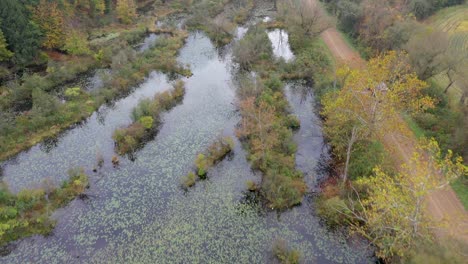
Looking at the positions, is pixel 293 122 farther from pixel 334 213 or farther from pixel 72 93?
pixel 72 93

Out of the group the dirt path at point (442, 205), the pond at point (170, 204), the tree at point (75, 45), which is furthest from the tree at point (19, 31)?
the dirt path at point (442, 205)

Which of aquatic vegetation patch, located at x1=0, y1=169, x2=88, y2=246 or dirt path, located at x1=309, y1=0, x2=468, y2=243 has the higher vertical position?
aquatic vegetation patch, located at x1=0, y1=169, x2=88, y2=246

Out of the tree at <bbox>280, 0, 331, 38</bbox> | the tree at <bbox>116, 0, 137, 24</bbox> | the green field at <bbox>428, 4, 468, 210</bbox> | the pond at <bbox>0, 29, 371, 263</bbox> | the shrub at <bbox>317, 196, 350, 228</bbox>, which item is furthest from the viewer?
the tree at <bbox>116, 0, 137, 24</bbox>

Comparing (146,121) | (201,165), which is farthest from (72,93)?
(201,165)

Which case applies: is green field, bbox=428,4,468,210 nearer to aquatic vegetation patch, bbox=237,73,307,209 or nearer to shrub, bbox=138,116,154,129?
aquatic vegetation patch, bbox=237,73,307,209

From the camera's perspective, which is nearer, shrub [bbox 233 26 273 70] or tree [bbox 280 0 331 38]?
shrub [bbox 233 26 273 70]

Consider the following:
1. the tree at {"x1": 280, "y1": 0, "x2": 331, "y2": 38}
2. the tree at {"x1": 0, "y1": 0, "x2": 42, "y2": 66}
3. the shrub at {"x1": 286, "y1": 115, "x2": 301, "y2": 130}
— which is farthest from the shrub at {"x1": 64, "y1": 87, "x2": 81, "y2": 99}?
the tree at {"x1": 280, "y1": 0, "x2": 331, "y2": 38}
